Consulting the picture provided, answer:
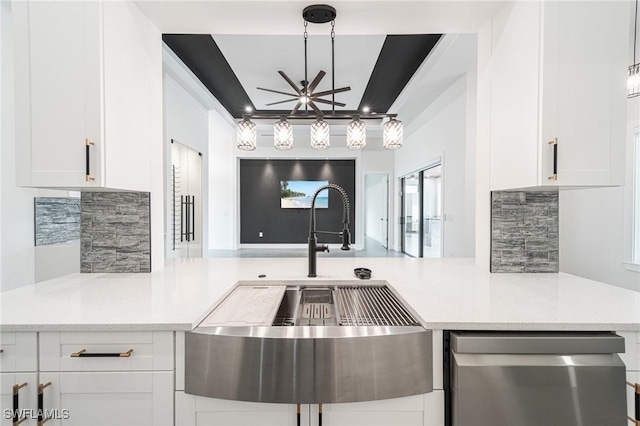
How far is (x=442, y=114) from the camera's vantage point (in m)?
4.91

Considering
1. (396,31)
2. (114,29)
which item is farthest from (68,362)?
(396,31)

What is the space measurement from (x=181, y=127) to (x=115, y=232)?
311 centimetres

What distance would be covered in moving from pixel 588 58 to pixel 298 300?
5.61 ft

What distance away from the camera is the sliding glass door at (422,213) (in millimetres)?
5754

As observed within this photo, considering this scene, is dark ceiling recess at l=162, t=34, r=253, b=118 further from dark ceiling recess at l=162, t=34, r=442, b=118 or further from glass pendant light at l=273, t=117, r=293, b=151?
glass pendant light at l=273, t=117, r=293, b=151

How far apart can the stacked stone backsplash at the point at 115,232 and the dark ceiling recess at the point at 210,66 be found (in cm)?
235

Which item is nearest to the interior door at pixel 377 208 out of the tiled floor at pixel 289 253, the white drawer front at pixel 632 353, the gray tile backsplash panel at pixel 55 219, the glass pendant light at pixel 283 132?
the tiled floor at pixel 289 253

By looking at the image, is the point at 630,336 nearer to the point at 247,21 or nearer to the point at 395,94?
the point at 247,21

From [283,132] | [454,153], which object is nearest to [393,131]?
[283,132]

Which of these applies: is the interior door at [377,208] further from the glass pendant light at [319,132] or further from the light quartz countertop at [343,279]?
the light quartz countertop at [343,279]

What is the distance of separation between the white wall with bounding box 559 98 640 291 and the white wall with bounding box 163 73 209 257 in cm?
474

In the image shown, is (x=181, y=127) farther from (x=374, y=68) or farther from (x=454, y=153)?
(x=454, y=153)

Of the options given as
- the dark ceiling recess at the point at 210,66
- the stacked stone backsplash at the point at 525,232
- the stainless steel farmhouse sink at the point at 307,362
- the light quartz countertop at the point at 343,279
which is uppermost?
the dark ceiling recess at the point at 210,66

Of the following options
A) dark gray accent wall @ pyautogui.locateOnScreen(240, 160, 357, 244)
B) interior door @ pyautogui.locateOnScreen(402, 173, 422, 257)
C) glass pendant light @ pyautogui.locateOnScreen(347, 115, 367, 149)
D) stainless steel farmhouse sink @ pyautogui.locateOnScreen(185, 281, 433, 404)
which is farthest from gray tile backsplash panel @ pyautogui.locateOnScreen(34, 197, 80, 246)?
interior door @ pyautogui.locateOnScreen(402, 173, 422, 257)
